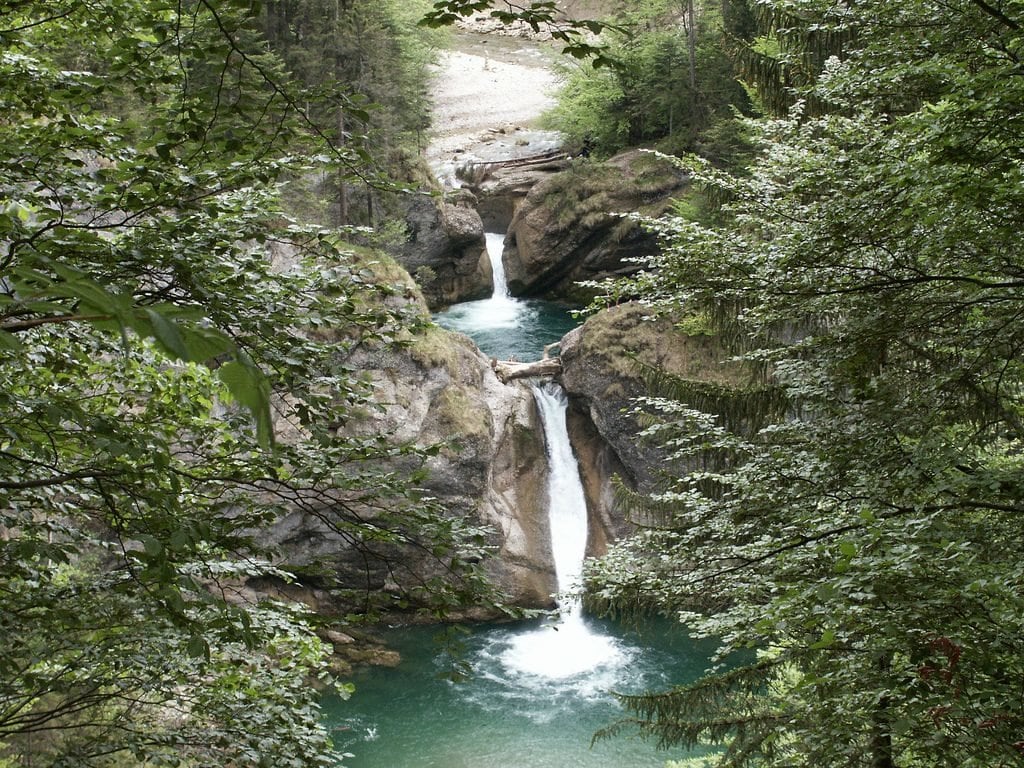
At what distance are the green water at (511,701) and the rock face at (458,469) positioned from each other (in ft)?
3.92

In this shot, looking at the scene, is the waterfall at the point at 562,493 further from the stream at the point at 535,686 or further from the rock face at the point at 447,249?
the rock face at the point at 447,249

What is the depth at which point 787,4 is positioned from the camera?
16.4 feet

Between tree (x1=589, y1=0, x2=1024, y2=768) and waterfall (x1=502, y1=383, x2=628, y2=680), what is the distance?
265 inches

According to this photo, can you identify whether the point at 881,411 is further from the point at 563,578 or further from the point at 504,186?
the point at 504,186

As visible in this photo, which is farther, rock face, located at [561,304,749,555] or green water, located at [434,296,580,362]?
green water, located at [434,296,580,362]

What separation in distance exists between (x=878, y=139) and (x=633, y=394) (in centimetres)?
1173

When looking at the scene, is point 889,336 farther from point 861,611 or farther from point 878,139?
point 861,611

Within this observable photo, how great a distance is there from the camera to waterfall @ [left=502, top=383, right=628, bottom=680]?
13.7 meters

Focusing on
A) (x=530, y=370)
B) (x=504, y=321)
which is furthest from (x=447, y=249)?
(x=530, y=370)

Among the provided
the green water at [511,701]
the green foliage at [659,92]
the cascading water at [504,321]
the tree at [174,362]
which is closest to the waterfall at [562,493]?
the green water at [511,701]

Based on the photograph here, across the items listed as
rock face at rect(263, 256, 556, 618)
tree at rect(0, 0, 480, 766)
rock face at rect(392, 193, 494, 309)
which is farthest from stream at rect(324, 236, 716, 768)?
rock face at rect(392, 193, 494, 309)

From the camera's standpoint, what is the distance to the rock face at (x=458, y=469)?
14883mm

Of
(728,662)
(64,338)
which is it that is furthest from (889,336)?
(728,662)

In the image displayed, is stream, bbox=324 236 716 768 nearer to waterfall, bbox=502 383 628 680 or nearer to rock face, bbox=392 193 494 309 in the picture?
waterfall, bbox=502 383 628 680
